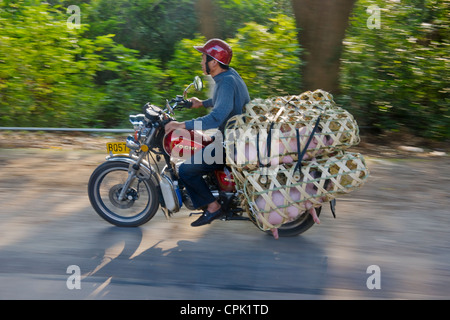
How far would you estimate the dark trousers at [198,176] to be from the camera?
495 centimetres

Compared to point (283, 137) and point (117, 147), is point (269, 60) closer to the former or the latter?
point (117, 147)

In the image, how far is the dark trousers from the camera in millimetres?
4949

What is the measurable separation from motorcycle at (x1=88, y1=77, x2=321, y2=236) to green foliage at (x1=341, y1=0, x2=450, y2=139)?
15.6 ft

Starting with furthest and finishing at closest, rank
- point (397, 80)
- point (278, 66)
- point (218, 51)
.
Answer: point (397, 80) < point (278, 66) < point (218, 51)

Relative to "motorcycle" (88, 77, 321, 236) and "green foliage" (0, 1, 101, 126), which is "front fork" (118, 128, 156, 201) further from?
"green foliage" (0, 1, 101, 126)

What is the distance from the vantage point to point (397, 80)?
949 cm

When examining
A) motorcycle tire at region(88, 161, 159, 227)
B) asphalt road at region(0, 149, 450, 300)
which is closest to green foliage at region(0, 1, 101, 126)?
asphalt road at region(0, 149, 450, 300)

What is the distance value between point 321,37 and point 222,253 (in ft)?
17.3

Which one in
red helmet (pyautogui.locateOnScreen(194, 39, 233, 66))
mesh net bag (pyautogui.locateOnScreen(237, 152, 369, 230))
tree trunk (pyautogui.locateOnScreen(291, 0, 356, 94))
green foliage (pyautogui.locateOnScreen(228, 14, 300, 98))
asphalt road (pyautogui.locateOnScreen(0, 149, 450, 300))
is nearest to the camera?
asphalt road (pyautogui.locateOnScreen(0, 149, 450, 300))

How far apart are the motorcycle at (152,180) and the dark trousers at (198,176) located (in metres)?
0.10
